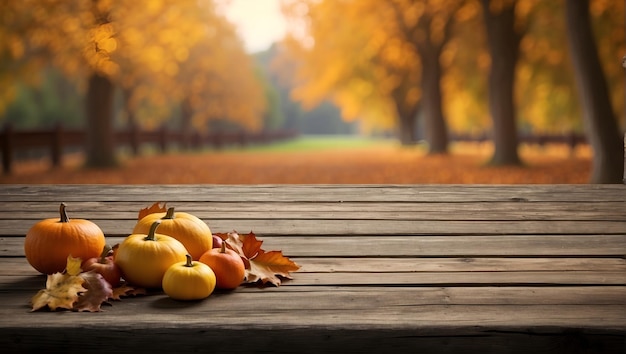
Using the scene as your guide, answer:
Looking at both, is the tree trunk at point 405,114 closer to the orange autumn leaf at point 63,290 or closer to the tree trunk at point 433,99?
the tree trunk at point 433,99

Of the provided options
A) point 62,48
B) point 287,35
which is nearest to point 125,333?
point 62,48

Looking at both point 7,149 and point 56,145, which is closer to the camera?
point 7,149

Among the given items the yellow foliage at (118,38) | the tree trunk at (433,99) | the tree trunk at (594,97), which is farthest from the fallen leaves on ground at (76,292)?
the tree trunk at (433,99)

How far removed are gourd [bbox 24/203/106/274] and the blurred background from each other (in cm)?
875

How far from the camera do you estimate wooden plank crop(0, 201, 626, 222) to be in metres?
3.66

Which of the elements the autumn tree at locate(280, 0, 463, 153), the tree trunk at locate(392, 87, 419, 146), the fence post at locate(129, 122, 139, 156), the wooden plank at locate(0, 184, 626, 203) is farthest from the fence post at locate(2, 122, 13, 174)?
the tree trunk at locate(392, 87, 419, 146)

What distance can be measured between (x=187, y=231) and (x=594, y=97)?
8.82 meters

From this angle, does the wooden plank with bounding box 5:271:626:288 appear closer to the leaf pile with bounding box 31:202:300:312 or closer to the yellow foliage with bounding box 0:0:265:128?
the leaf pile with bounding box 31:202:300:312

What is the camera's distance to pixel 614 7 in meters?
13.6

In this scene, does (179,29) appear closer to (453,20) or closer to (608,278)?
(453,20)

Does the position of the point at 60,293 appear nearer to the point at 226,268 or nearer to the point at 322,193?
the point at 226,268

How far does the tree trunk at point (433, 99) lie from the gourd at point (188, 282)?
18.8m

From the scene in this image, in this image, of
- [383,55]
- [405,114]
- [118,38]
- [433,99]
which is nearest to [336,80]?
[383,55]

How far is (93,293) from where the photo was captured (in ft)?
7.46
